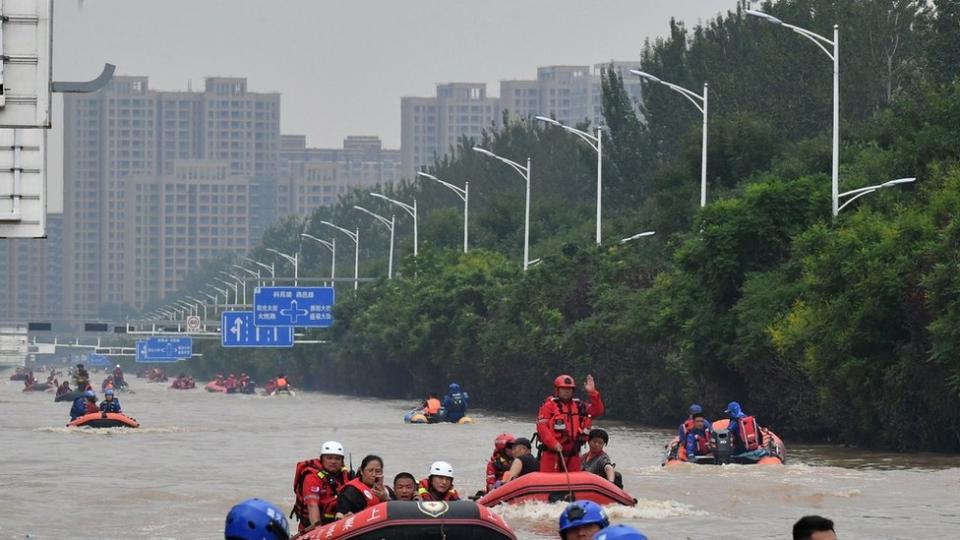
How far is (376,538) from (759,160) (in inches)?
2306

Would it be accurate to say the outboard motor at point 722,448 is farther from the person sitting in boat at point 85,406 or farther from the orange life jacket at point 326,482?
the person sitting in boat at point 85,406

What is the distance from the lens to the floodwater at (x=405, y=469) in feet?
87.7

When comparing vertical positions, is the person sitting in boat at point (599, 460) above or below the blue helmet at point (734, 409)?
below

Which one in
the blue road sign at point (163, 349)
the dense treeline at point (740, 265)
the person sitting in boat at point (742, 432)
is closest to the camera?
the person sitting in boat at point (742, 432)

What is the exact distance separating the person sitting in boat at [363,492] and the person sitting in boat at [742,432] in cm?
1665

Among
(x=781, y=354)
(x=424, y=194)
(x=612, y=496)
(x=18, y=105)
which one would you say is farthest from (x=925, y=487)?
(x=424, y=194)

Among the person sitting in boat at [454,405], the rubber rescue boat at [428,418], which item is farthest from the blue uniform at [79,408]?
the person sitting in boat at [454,405]

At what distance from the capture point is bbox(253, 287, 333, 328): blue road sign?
95.8m

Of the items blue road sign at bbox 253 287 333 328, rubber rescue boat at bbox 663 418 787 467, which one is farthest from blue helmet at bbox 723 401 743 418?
blue road sign at bbox 253 287 333 328

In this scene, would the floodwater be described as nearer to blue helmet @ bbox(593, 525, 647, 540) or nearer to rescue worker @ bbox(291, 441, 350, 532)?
rescue worker @ bbox(291, 441, 350, 532)

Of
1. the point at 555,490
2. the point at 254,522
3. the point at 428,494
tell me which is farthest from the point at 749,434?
the point at 254,522

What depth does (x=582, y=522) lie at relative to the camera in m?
10.6

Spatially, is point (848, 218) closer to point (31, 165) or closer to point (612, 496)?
point (612, 496)

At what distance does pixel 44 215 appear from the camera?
1955 cm
